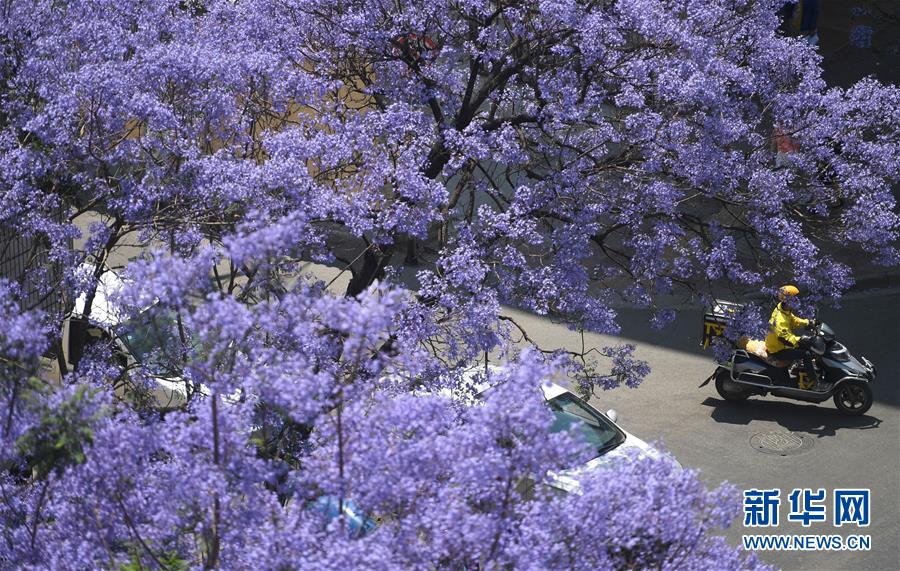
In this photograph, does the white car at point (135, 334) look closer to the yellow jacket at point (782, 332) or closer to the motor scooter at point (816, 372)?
the motor scooter at point (816, 372)

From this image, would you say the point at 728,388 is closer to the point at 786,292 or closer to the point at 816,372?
the point at 816,372

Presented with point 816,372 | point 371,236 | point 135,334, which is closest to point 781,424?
point 816,372

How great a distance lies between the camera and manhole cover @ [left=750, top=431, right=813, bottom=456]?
39.3 feet

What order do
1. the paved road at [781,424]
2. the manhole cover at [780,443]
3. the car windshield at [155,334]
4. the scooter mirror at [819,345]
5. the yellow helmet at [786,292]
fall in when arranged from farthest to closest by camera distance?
the scooter mirror at [819,345] < the manhole cover at [780,443] < the paved road at [781,424] < the yellow helmet at [786,292] < the car windshield at [155,334]

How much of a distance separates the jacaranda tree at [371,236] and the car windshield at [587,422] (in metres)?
0.88

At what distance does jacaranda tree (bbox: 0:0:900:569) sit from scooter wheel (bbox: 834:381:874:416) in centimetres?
274

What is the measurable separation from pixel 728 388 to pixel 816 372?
981 mm

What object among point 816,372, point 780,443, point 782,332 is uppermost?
point 782,332

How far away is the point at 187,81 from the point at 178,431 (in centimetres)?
384

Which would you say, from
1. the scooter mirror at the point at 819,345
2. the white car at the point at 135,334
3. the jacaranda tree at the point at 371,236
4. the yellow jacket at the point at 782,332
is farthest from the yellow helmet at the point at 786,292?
the white car at the point at 135,334

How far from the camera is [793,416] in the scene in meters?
12.8

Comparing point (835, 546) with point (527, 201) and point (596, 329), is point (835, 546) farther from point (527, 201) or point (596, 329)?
point (527, 201)

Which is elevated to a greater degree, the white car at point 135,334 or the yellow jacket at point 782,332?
the white car at point 135,334

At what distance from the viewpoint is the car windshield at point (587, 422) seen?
1088 centimetres
